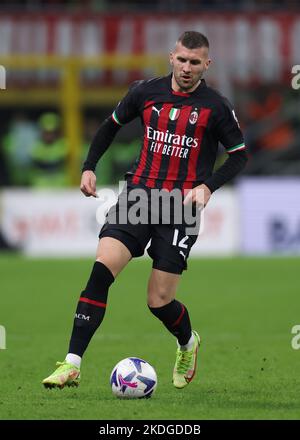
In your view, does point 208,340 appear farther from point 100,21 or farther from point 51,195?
point 100,21

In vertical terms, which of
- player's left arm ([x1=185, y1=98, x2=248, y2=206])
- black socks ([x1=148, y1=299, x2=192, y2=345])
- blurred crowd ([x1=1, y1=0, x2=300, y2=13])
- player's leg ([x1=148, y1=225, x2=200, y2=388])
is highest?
blurred crowd ([x1=1, y1=0, x2=300, y2=13])

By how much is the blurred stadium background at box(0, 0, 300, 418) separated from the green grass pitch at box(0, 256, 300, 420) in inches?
3.6

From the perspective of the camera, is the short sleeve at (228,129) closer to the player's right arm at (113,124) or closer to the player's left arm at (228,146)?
the player's left arm at (228,146)

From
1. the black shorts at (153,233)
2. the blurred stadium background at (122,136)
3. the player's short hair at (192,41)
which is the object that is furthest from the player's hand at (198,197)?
the blurred stadium background at (122,136)

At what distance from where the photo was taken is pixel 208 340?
1002cm

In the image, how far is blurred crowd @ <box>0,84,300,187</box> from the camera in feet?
69.0

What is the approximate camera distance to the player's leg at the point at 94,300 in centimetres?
693

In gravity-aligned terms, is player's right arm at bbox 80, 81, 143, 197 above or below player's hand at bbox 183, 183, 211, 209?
above

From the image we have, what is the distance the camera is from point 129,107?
742cm

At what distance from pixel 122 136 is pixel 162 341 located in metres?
Result: 14.0

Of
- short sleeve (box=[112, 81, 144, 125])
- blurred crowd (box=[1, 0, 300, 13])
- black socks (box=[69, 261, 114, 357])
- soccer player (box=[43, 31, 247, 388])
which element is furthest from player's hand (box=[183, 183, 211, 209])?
blurred crowd (box=[1, 0, 300, 13])

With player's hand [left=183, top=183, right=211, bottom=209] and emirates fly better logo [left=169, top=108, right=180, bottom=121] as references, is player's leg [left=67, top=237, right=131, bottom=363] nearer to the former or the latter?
player's hand [left=183, top=183, right=211, bottom=209]

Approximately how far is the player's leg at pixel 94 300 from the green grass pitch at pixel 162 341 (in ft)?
0.95

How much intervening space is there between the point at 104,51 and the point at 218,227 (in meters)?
6.53
